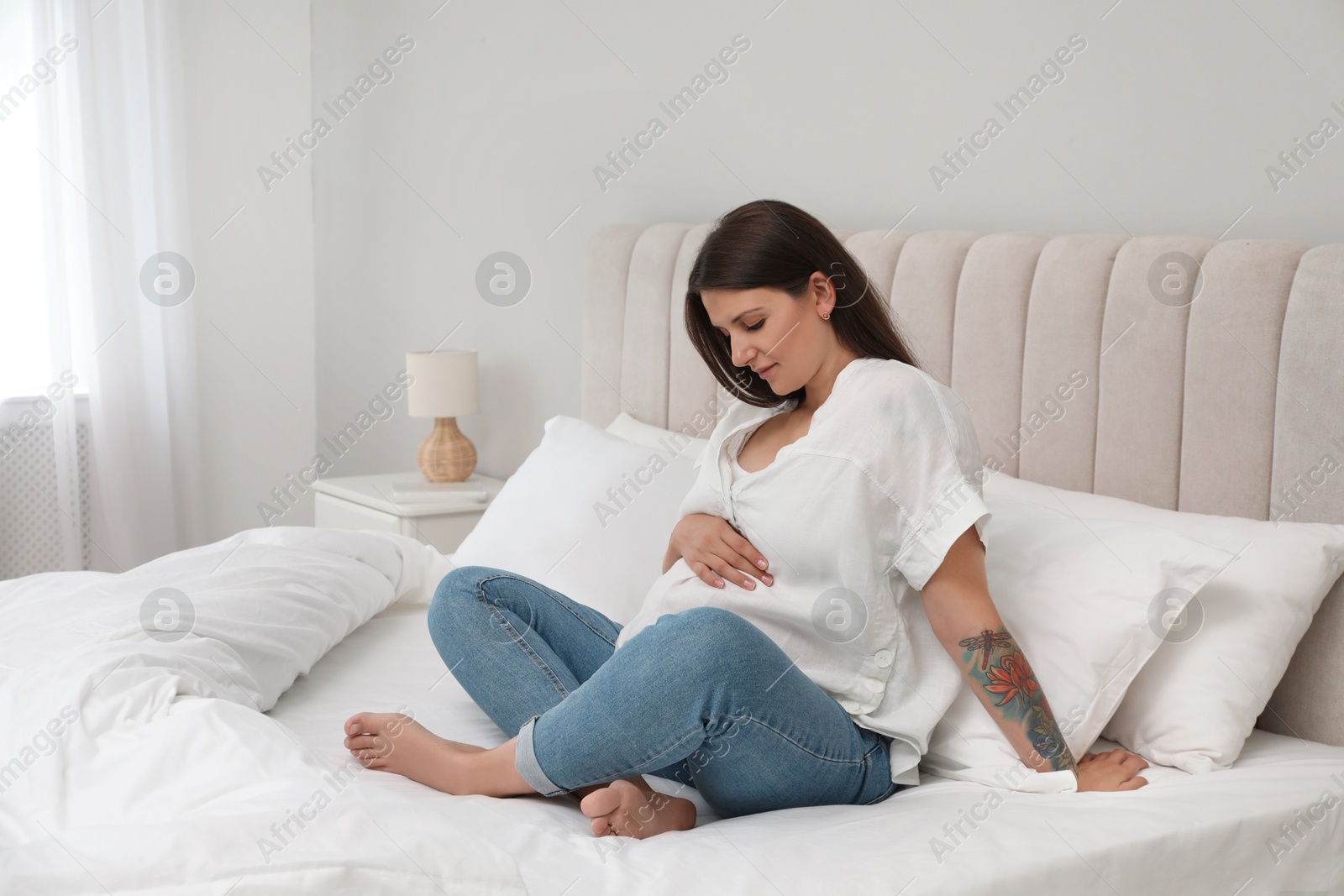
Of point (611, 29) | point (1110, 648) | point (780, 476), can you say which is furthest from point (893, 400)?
point (611, 29)

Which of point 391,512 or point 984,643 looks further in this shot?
point 391,512

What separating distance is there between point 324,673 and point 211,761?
545mm

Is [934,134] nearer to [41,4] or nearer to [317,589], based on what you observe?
[317,589]

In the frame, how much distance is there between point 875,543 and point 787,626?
0.15 m

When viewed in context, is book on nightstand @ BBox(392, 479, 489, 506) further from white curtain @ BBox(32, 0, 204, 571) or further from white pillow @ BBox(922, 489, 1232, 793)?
white pillow @ BBox(922, 489, 1232, 793)

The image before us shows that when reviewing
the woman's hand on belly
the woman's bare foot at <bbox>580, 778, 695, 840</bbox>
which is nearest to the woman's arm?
the woman's hand on belly

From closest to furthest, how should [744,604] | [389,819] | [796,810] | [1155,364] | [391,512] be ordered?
[389,819], [796,810], [744,604], [1155,364], [391,512]

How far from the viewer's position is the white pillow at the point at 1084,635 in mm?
1324

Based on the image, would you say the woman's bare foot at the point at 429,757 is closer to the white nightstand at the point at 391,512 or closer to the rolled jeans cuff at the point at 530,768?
the rolled jeans cuff at the point at 530,768

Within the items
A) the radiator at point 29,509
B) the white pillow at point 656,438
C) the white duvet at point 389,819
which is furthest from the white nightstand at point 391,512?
the white duvet at point 389,819

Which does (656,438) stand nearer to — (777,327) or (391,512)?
(391,512)

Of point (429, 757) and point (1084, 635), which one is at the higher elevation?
point (1084, 635)

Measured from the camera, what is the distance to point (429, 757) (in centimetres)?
132

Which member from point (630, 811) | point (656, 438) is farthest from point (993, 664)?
point (656, 438)
